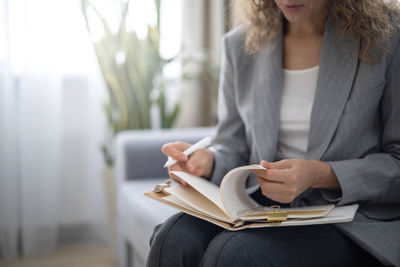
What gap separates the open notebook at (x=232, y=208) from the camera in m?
0.80

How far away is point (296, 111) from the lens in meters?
1.07

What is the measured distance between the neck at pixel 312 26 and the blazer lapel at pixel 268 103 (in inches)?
2.0

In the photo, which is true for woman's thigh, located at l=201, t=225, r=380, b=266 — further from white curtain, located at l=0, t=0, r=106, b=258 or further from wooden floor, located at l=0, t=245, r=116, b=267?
white curtain, located at l=0, t=0, r=106, b=258

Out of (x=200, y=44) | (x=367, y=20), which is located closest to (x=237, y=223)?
(x=367, y=20)

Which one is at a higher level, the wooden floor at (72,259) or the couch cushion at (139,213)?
the couch cushion at (139,213)

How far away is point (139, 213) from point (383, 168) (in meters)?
0.76

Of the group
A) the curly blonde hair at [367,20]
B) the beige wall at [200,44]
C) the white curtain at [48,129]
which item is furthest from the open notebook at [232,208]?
the beige wall at [200,44]

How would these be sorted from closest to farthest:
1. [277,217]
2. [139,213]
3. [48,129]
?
[277,217], [139,213], [48,129]

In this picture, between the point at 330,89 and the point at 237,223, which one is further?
the point at 330,89

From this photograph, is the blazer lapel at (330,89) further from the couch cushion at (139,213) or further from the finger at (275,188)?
the couch cushion at (139,213)

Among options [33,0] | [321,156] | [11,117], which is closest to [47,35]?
[33,0]

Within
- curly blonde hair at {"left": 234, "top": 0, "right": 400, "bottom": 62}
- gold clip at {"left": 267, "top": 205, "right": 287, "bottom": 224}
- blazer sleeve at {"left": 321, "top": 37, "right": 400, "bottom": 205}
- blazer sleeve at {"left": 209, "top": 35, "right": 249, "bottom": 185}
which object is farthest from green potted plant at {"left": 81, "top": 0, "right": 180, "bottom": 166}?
gold clip at {"left": 267, "top": 205, "right": 287, "bottom": 224}

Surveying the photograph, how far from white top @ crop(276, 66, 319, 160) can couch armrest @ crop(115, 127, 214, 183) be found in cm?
77

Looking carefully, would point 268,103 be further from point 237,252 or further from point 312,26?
point 237,252
